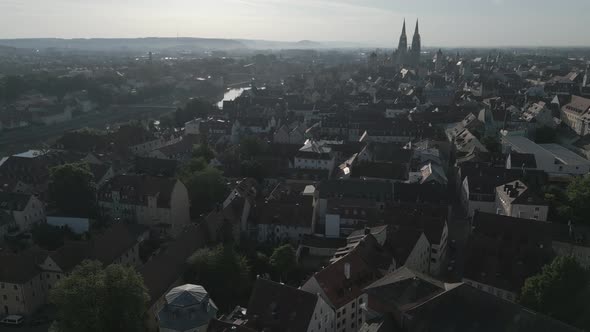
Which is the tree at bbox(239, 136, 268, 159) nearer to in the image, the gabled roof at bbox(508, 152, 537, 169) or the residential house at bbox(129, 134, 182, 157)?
the residential house at bbox(129, 134, 182, 157)

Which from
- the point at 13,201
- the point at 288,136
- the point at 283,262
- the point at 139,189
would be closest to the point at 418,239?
the point at 283,262

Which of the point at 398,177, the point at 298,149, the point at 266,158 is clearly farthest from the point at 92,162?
the point at 398,177

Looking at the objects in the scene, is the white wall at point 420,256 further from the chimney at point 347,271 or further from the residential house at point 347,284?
the chimney at point 347,271

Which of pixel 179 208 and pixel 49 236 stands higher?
pixel 179 208

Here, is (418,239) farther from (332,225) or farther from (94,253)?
(94,253)

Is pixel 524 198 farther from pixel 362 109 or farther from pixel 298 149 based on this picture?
pixel 362 109

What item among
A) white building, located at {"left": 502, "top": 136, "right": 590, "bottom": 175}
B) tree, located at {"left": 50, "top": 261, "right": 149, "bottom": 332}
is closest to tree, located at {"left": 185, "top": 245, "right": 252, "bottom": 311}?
tree, located at {"left": 50, "top": 261, "right": 149, "bottom": 332}
